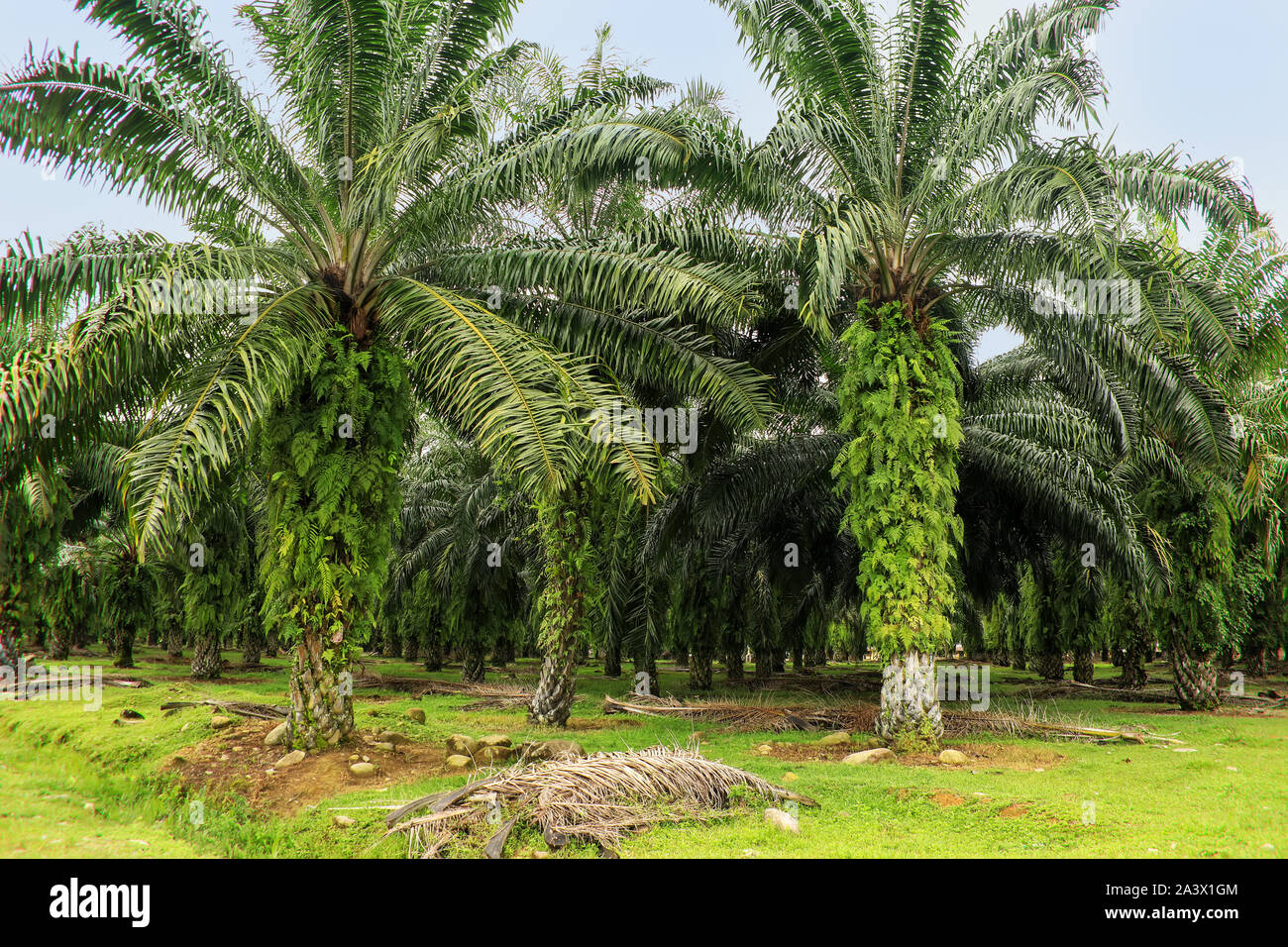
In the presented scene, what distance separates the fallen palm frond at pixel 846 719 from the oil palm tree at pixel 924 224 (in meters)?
1.98

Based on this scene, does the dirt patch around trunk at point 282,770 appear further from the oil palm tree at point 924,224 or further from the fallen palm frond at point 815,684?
the fallen palm frond at point 815,684

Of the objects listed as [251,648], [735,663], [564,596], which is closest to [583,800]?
[564,596]

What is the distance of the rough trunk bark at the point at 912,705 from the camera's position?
1073 centimetres

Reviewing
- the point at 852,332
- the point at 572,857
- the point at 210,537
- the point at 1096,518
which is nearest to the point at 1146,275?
the point at 852,332

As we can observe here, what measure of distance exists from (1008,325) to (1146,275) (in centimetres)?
267

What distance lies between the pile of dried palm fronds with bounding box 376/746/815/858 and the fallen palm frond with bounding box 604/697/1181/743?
5424 mm

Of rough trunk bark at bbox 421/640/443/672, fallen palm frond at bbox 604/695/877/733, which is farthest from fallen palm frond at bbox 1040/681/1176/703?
rough trunk bark at bbox 421/640/443/672

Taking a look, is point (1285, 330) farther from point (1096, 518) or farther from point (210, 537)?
point (210, 537)

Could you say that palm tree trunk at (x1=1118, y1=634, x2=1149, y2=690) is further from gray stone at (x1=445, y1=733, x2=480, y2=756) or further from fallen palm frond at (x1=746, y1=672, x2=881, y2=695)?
gray stone at (x1=445, y1=733, x2=480, y2=756)

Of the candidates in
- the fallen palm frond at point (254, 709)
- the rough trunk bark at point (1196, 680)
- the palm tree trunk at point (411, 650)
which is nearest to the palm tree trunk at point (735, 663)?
the rough trunk bark at point (1196, 680)

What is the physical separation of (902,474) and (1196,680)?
934 cm

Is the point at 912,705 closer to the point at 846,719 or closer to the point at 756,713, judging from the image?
the point at 846,719

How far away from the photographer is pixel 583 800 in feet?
22.6

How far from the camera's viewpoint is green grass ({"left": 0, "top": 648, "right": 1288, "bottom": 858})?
6461mm
